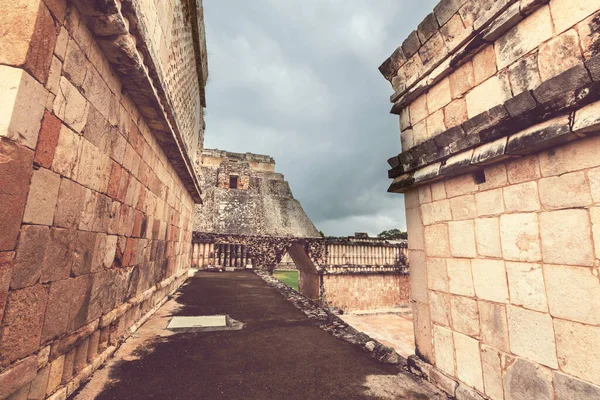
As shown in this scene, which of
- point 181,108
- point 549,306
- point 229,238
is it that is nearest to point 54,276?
point 549,306

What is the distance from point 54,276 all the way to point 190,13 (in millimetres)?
5341

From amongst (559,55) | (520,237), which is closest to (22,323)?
(520,237)

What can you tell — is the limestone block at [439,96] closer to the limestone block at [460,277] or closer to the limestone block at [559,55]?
the limestone block at [559,55]

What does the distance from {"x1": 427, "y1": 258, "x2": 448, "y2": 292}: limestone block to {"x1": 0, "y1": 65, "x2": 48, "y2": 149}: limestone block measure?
3.33 m

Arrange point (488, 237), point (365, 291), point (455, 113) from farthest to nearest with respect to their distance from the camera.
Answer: point (365, 291), point (455, 113), point (488, 237)

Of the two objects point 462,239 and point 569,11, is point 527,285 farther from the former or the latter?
point 569,11

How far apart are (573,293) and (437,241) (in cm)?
115

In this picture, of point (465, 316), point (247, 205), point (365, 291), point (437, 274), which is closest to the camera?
point (465, 316)

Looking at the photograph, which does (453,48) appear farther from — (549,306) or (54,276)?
(54,276)

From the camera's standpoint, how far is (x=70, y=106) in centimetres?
186

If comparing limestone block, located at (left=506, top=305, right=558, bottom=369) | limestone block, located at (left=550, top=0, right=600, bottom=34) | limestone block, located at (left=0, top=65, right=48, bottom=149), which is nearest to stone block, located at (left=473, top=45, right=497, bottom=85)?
limestone block, located at (left=550, top=0, right=600, bottom=34)

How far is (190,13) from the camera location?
203 inches

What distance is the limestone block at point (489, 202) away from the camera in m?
2.23

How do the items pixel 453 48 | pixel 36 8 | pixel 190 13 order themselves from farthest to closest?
pixel 190 13 → pixel 453 48 → pixel 36 8
